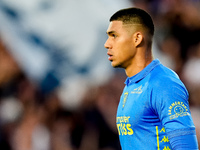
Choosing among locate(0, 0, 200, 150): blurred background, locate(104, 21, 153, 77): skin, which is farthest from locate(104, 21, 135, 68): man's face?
locate(0, 0, 200, 150): blurred background

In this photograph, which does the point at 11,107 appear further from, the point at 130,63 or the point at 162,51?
the point at 130,63

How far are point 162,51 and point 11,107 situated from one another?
2078 mm

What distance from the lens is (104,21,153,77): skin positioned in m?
3.05

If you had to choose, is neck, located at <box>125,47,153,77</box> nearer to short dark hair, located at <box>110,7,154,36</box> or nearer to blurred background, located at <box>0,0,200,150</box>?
short dark hair, located at <box>110,7,154,36</box>

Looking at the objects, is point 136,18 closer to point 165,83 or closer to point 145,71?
point 145,71

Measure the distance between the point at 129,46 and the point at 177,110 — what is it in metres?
0.58

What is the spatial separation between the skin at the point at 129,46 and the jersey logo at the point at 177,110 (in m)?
0.48

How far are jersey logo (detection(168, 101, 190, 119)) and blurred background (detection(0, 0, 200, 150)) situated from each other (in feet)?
8.94

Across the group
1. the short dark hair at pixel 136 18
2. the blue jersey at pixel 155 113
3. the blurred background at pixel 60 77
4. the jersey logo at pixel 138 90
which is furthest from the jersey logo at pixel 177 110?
the blurred background at pixel 60 77

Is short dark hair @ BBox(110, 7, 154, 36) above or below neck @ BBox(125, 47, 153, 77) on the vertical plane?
above

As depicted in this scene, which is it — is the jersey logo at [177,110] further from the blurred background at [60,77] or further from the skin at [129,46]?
the blurred background at [60,77]

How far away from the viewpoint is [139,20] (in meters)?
3.07

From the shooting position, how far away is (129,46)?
10.0 feet

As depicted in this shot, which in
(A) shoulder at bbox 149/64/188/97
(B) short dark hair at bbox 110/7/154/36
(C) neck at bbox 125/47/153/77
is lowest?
(A) shoulder at bbox 149/64/188/97
